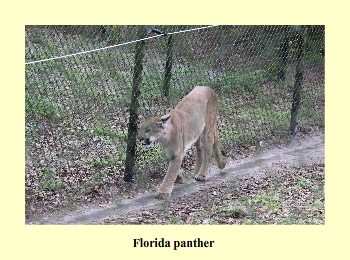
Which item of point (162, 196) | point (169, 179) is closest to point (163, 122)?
point (169, 179)

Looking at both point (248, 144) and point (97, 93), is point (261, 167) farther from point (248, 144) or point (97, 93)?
point (97, 93)

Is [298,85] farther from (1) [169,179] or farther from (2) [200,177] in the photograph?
(1) [169,179]

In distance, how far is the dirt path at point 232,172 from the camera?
6.88m

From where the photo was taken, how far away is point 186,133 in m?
7.94

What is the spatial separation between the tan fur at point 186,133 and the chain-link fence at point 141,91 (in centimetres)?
41

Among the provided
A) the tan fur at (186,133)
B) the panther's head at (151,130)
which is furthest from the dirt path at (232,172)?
the panther's head at (151,130)

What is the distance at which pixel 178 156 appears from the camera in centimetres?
767

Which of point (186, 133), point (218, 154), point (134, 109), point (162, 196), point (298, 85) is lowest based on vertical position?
point (162, 196)

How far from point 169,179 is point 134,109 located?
1.05m

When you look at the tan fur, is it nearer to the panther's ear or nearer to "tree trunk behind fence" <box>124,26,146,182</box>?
the panther's ear

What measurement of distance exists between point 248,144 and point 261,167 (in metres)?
0.83

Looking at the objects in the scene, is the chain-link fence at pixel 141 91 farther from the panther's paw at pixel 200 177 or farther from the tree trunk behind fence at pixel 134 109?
the panther's paw at pixel 200 177

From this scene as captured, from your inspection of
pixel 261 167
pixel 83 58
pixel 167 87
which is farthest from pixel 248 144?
pixel 83 58

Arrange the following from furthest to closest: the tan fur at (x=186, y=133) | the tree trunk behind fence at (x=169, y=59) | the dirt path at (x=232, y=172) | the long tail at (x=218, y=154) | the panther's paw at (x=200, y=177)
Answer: the tree trunk behind fence at (x=169, y=59), the long tail at (x=218, y=154), the panther's paw at (x=200, y=177), the tan fur at (x=186, y=133), the dirt path at (x=232, y=172)
